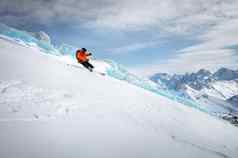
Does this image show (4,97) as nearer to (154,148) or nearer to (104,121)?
(104,121)

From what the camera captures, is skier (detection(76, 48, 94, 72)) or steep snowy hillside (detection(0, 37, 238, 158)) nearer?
steep snowy hillside (detection(0, 37, 238, 158))

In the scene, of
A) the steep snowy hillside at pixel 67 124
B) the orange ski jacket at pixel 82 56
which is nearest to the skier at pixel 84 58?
the orange ski jacket at pixel 82 56

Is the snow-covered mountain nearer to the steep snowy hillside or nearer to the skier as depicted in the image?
the steep snowy hillside

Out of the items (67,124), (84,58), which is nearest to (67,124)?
(67,124)

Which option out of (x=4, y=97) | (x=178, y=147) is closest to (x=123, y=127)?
(x=178, y=147)

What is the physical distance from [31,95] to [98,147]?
3.43m

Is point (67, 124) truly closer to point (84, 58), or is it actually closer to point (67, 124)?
point (67, 124)

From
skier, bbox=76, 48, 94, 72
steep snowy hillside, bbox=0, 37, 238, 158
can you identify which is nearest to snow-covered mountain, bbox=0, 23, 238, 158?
steep snowy hillside, bbox=0, 37, 238, 158

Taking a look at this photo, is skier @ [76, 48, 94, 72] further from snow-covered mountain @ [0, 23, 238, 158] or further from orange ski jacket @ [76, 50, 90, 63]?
snow-covered mountain @ [0, 23, 238, 158]

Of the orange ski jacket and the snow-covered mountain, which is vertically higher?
the orange ski jacket

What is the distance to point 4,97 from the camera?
583 cm

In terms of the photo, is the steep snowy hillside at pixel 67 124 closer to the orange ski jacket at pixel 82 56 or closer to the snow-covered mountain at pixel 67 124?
the snow-covered mountain at pixel 67 124

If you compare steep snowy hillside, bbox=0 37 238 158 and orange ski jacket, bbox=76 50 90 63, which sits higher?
orange ski jacket, bbox=76 50 90 63

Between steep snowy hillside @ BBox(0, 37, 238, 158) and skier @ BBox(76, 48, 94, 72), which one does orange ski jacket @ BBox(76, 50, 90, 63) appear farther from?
steep snowy hillside @ BBox(0, 37, 238, 158)
